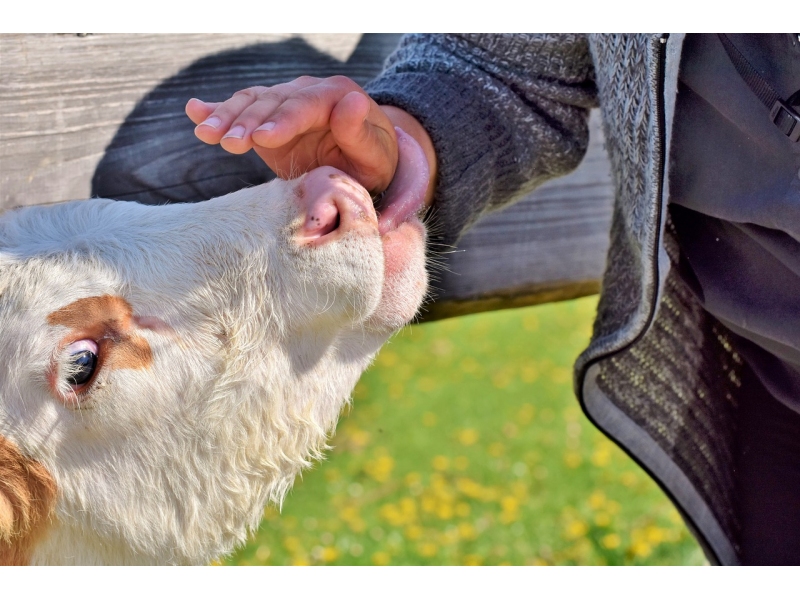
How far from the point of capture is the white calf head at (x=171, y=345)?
1.03 meters

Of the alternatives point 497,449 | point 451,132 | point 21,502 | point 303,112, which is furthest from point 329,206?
point 497,449

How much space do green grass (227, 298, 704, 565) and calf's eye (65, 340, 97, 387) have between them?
47.7 inches

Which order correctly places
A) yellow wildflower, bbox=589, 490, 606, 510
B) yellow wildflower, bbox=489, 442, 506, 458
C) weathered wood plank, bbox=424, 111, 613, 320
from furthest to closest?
yellow wildflower, bbox=489, 442, 506, 458 < yellow wildflower, bbox=589, 490, 606, 510 < weathered wood plank, bbox=424, 111, 613, 320

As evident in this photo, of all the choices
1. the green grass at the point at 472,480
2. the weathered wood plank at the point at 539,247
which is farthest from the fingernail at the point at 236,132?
the green grass at the point at 472,480

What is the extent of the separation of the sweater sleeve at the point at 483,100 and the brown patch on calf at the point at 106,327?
51cm

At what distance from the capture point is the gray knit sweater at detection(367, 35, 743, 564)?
49.6 inches

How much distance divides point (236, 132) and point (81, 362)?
33 centimetres

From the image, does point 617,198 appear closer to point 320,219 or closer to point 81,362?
point 320,219

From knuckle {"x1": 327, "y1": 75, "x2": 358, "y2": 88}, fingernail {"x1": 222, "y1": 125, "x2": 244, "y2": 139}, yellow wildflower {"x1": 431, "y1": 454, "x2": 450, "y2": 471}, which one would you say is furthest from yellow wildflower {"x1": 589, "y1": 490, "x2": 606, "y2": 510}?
fingernail {"x1": 222, "y1": 125, "x2": 244, "y2": 139}

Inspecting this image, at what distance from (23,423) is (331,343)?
0.38 m

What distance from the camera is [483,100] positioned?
1.35 meters

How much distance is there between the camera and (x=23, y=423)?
3.42 ft

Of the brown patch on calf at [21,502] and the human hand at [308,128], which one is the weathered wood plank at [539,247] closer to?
the human hand at [308,128]

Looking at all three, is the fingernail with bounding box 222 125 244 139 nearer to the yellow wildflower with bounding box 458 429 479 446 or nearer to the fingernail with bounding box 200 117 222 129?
the fingernail with bounding box 200 117 222 129
